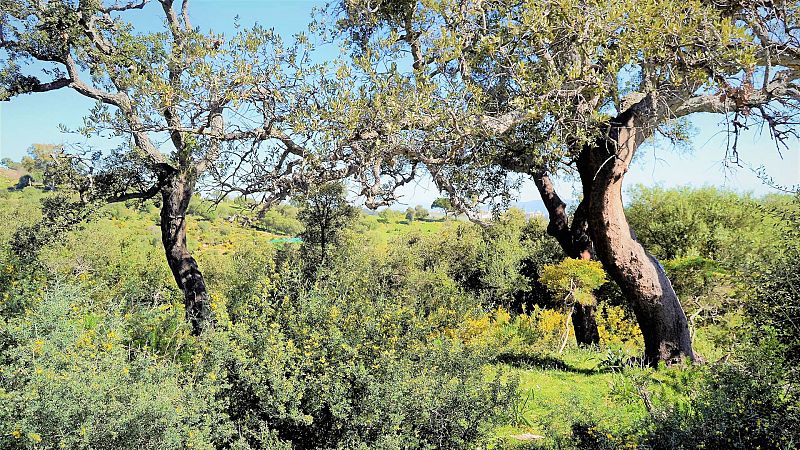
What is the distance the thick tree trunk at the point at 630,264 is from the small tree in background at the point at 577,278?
1242 mm

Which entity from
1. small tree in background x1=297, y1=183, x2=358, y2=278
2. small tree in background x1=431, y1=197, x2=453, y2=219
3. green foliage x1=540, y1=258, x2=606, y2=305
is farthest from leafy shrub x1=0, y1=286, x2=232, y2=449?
small tree in background x1=297, y1=183, x2=358, y2=278

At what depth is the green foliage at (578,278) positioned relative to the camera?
8820mm

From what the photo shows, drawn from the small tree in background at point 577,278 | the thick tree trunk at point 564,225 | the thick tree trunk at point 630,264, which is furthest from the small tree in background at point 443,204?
the small tree in background at point 577,278

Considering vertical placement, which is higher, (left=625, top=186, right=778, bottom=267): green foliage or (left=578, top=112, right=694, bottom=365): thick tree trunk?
(left=625, top=186, right=778, bottom=267): green foliage

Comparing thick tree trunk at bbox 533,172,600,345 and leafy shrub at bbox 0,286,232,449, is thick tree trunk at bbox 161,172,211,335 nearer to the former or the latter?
leafy shrub at bbox 0,286,232,449

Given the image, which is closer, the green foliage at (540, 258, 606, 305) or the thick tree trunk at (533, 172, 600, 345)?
the green foliage at (540, 258, 606, 305)

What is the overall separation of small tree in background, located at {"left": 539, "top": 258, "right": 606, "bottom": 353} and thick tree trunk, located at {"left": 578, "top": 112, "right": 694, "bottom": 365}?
1.24 meters

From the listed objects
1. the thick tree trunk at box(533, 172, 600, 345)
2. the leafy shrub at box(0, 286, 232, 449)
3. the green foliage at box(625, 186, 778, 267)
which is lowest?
the leafy shrub at box(0, 286, 232, 449)

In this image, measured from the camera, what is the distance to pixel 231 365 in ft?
14.6

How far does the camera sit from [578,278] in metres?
9.03

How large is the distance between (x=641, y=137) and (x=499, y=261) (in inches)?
691

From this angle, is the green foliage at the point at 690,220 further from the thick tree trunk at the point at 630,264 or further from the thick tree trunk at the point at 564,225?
the thick tree trunk at the point at 630,264

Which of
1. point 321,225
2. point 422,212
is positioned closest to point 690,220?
point 422,212

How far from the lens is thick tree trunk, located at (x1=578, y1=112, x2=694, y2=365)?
709 cm
